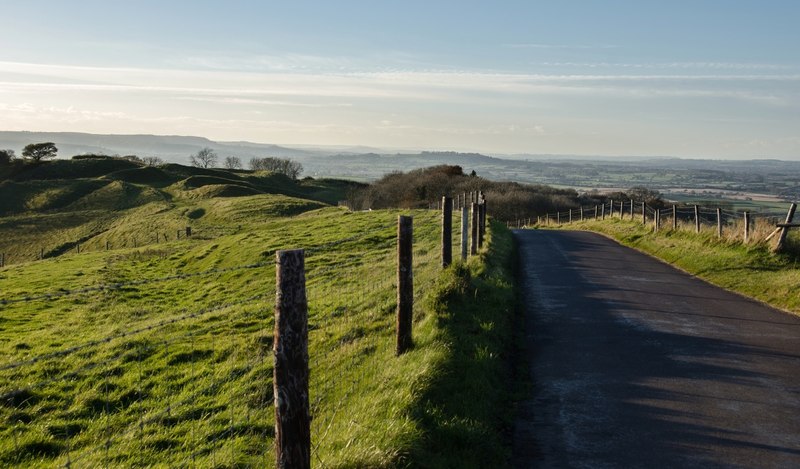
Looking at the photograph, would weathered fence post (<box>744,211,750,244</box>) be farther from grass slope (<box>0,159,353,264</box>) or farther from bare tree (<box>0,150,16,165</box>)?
bare tree (<box>0,150,16,165</box>)

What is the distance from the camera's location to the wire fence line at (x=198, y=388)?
7.34 metres

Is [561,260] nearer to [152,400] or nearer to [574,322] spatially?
[574,322]

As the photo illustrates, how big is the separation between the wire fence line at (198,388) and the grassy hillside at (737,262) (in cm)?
776

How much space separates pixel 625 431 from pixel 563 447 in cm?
87

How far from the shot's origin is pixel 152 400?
1121 centimetres

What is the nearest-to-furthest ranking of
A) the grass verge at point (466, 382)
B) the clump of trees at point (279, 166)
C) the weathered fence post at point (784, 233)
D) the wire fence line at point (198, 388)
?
the grass verge at point (466, 382)
the wire fence line at point (198, 388)
the weathered fence post at point (784, 233)
the clump of trees at point (279, 166)

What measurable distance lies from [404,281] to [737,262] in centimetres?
1388

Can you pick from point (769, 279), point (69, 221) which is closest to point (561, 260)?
point (769, 279)

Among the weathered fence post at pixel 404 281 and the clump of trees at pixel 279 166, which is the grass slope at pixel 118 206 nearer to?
the weathered fence post at pixel 404 281

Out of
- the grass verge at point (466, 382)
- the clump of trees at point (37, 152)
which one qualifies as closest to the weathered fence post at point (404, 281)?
the grass verge at point (466, 382)

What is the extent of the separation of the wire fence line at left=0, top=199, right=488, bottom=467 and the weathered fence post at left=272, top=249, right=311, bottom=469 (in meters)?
0.67

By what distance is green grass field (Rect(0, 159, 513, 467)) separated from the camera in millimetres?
6656

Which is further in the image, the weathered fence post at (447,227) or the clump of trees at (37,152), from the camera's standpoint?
the clump of trees at (37,152)

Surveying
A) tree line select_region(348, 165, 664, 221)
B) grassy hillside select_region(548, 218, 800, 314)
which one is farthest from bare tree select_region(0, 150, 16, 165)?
grassy hillside select_region(548, 218, 800, 314)
